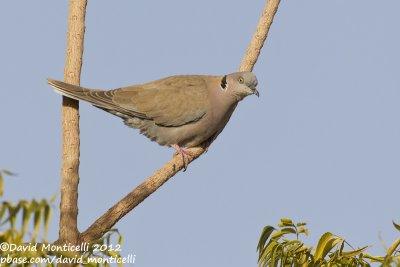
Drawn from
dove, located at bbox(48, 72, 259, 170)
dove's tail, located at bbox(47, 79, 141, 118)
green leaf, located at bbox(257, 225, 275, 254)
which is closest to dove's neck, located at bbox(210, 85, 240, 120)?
dove, located at bbox(48, 72, 259, 170)

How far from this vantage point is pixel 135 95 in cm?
840

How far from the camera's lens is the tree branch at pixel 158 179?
641 centimetres

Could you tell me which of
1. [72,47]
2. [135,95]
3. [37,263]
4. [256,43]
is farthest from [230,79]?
[37,263]

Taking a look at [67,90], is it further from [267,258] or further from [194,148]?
[267,258]

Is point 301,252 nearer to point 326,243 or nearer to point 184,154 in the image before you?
point 326,243

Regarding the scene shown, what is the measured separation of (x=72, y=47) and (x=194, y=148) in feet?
6.48

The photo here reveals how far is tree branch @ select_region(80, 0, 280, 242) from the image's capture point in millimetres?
A: 6414

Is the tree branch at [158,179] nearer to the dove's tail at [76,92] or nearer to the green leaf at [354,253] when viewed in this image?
the dove's tail at [76,92]

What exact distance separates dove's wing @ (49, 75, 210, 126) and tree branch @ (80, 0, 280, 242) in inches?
17.5

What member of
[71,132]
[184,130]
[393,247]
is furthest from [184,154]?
[393,247]

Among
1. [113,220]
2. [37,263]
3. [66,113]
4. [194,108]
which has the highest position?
[194,108]

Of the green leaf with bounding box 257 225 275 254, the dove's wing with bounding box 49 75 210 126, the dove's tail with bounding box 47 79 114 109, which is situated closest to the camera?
the green leaf with bounding box 257 225 275 254

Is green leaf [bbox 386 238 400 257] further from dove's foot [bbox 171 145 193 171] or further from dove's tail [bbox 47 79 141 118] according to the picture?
dove's tail [bbox 47 79 141 118]

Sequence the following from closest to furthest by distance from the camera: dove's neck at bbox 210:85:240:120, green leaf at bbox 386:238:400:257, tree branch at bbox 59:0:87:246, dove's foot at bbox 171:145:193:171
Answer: green leaf at bbox 386:238:400:257, tree branch at bbox 59:0:87:246, dove's foot at bbox 171:145:193:171, dove's neck at bbox 210:85:240:120
